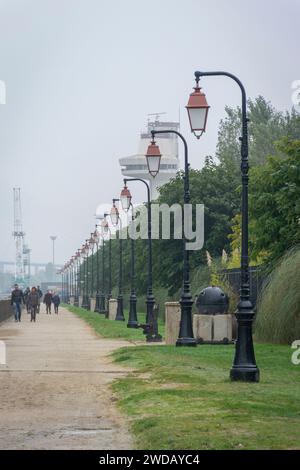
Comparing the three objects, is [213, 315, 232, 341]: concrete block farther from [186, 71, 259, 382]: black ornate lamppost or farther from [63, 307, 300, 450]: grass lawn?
[186, 71, 259, 382]: black ornate lamppost

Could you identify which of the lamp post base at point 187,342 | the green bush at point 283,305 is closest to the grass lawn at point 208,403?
the green bush at point 283,305

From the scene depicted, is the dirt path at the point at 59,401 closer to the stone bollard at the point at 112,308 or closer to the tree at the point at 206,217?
the tree at the point at 206,217

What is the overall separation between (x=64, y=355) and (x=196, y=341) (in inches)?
154

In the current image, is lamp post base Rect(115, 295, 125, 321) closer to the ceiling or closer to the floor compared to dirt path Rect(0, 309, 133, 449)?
closer to the ceiling

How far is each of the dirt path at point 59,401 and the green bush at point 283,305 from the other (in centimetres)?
366

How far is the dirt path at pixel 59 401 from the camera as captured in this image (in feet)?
45.8

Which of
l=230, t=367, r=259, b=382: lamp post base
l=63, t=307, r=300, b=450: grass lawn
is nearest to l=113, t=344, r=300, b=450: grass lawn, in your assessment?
l=63, t=307, r=300, b=450: grass lawn

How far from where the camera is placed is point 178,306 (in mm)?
35781

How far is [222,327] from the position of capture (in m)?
33.8

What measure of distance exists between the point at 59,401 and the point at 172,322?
17.1 metres

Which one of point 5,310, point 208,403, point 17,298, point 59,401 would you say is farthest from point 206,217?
point 208,403

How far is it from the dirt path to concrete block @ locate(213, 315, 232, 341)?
2.77 meters

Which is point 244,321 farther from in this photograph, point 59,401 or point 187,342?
point 187,342

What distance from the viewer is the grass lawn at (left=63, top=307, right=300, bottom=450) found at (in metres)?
13.4
